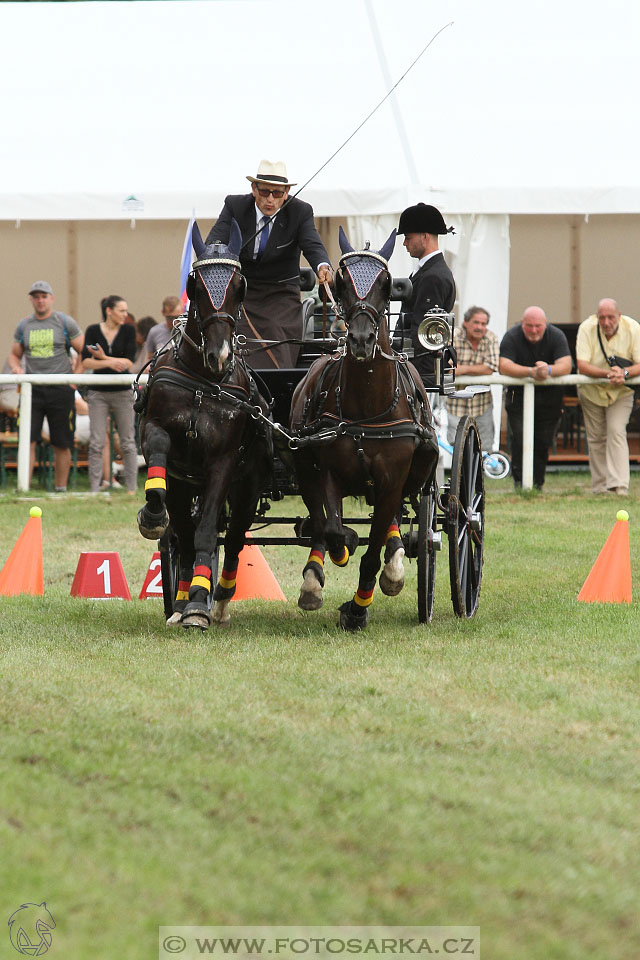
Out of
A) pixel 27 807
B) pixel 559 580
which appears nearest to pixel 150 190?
pixel 559 580

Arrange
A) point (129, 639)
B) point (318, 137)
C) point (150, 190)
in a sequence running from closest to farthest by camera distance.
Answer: point (129, 639)
point (150, 190)
point (318, 137)

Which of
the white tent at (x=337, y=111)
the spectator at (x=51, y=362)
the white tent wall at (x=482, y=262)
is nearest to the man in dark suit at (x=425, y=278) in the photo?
the spectator at (x=51, y=362)

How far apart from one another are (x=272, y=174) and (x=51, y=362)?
7851mm

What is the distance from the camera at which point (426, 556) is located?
7309 mm

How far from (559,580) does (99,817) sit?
19.9ft

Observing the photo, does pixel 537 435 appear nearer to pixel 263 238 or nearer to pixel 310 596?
pixel 263 238

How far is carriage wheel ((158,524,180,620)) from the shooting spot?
24.4ft

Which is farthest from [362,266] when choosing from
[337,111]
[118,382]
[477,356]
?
[337,111]

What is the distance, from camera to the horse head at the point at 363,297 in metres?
6.50

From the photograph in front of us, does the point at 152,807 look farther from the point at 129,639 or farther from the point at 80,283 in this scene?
the point at 80,283

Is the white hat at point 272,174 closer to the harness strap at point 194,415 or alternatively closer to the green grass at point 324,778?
the harness strap at point 194,415

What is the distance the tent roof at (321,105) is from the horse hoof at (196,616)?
1041cm

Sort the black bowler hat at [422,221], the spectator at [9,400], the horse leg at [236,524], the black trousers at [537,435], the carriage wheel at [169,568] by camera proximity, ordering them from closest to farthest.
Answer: the horse leg at [236,524] < the carriage wheel at [169,568] < the black bowler hat at [422,221] < the black trousers at [537,435] < the spectator at [9,400]

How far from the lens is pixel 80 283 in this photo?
19719mm
